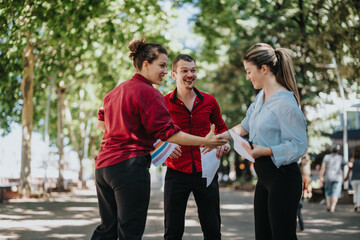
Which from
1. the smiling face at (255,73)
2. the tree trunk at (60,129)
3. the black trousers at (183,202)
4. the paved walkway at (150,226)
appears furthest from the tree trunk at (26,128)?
the smiling face at (255,73)

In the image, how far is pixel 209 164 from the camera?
4996mm

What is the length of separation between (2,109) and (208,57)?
417 inches

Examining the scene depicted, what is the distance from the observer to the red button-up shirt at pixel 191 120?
5031 mm

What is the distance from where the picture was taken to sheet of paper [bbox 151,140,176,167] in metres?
4.24

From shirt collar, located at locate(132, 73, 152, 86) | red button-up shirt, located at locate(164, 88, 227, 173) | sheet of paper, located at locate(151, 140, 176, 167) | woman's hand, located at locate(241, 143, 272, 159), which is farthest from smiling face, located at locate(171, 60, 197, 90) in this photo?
woman's hand, located at locate(241, 143, 272, 159)

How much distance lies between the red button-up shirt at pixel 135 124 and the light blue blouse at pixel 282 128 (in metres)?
0.66

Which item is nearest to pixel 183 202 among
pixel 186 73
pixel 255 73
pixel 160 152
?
pixel 160 152

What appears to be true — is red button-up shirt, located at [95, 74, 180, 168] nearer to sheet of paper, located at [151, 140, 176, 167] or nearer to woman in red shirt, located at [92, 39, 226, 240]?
woman in red shirt, located at [92, 39, 226, 240]

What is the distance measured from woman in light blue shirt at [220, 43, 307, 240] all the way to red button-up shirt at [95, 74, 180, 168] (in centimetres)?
67

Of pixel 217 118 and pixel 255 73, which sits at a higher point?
pixel 255 73

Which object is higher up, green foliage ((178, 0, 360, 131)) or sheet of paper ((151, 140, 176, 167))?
green foliage ((178, 0, 360, 131))

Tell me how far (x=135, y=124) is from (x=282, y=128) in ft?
3.57

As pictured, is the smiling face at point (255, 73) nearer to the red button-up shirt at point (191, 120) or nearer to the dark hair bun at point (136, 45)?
the dark hair bun at point (136, 45)

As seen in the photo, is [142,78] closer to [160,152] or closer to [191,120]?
[160,152]
